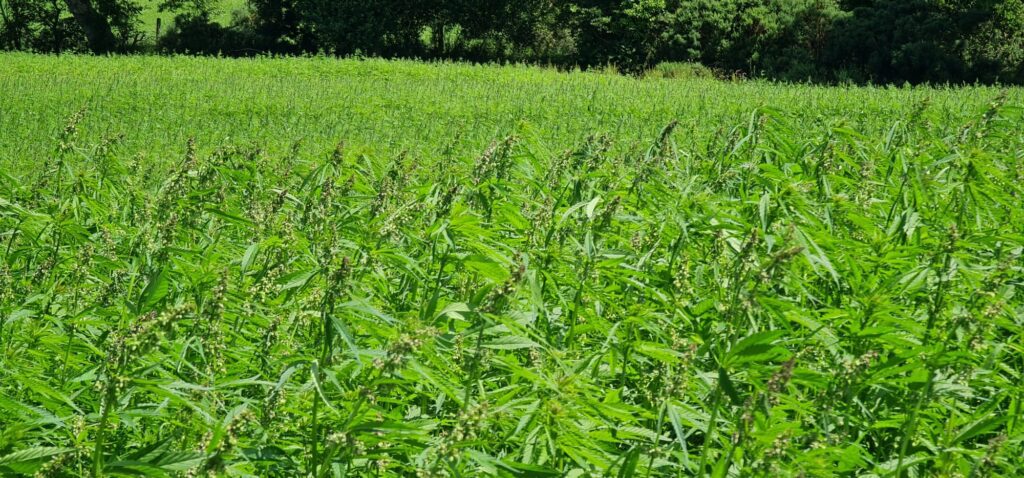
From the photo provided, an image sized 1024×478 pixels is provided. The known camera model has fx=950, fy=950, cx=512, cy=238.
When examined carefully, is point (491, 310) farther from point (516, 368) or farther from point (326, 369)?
point (326, 369)

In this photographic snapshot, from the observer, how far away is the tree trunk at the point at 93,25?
131 ft

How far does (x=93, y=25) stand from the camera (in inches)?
1598

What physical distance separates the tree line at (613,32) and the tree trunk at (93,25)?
0.05 m

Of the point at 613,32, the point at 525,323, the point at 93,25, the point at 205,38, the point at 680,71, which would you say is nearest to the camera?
the point at 525,323

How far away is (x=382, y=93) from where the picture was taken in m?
21.1

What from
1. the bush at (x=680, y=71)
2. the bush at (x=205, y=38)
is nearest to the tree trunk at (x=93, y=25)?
the bush at (x=205, y=38)

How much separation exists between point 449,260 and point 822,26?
1313 inches

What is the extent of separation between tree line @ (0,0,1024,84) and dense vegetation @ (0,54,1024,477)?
25031 mm

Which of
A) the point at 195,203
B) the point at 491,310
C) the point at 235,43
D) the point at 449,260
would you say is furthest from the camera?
the point at 235,43

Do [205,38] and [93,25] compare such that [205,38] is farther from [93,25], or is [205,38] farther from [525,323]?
[525,323]

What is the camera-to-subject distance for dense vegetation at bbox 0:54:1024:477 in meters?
2.31

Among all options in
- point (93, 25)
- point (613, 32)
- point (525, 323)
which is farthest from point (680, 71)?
point (525, 323)

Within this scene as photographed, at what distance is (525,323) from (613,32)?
36125 mm

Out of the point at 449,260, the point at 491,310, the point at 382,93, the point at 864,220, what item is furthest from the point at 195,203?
the point at 382,93
